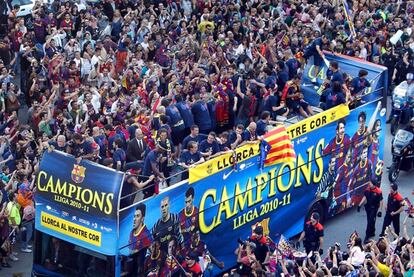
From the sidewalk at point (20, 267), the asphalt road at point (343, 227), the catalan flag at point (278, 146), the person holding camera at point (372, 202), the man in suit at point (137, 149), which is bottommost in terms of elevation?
the asphalt road at point (343, 227)

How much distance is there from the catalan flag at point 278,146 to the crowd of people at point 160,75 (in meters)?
0.30

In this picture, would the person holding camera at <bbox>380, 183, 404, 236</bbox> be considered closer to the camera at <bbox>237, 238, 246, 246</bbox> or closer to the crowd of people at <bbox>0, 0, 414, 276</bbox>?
the crowd of people at <bbox>0, 0, 414, 276</bbox>

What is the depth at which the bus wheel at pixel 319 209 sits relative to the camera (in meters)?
28.1

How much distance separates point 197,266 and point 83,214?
9.13ft

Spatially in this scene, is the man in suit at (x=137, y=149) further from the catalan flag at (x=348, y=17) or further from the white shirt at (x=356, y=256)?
the catalan flag at (x=348, y=17)

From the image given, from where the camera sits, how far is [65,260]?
77.7 ft

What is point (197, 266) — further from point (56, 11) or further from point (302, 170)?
point (56, 11)

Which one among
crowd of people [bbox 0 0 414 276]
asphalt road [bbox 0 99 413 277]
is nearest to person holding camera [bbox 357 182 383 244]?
asphalt road [bbox 0 99 413 277]

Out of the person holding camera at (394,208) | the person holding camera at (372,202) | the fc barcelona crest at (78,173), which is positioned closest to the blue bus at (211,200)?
the fc barcelona crest at (78,173)

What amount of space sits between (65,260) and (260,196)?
466cm

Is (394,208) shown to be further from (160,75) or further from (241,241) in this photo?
(160,75)

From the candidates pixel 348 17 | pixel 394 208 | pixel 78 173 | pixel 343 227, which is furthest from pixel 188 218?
pixel 348 17

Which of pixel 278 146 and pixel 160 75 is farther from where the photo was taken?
pixel 160 75

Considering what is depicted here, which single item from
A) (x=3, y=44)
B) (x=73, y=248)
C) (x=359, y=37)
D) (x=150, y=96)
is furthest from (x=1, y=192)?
(x=359, y=37)
